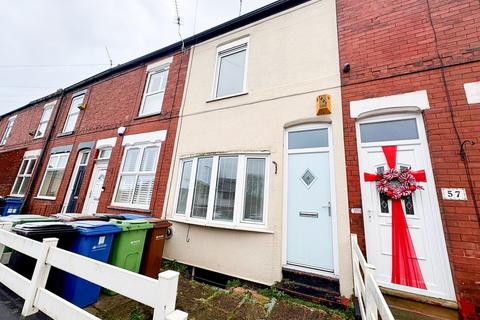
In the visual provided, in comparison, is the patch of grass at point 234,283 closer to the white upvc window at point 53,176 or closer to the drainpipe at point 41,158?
the white upvc window at point 53,176

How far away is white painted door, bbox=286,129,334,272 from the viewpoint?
12.0 feet

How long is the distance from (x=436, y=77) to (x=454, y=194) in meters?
1.95

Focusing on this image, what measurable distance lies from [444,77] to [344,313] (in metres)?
4.05

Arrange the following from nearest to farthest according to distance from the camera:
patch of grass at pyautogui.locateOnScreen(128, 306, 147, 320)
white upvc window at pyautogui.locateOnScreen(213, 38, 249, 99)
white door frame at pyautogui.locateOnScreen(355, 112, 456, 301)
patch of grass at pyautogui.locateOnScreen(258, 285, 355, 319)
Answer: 1. patch of grass at pyautogui.locateOnScreen(128, 306, 147, 320)
2. white door frame at pyautogui.locateOnScreen(355, 112, 456, 301)
3. patch of grass at pyautogui.locateOnScreen(258, 285, 355, 319)
4. white upvc window at pyautogui.locateOnScreen(213, 38, 249, 99)

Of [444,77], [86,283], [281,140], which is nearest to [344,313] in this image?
[281,140]

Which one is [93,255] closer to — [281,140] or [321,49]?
[281,140]

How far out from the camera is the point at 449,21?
361 cm

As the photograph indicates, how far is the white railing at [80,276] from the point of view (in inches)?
59.5

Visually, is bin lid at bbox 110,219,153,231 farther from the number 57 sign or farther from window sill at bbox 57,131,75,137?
window sill at bbox 57,131,75,137

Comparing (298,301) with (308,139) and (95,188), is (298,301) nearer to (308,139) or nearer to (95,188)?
(308,139)

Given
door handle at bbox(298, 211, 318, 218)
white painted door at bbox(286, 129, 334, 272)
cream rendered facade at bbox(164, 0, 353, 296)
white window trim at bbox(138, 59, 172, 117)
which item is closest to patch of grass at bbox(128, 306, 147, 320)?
cream rendered facade at bbox(164, 0, 353, 296)

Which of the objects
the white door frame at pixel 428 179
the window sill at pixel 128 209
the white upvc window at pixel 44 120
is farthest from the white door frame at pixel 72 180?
the white door frame at pixel 428 179

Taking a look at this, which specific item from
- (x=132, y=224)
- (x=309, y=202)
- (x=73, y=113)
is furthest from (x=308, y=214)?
(x=73, y=113)

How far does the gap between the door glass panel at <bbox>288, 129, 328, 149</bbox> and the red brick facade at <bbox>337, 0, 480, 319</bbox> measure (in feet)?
1.42
